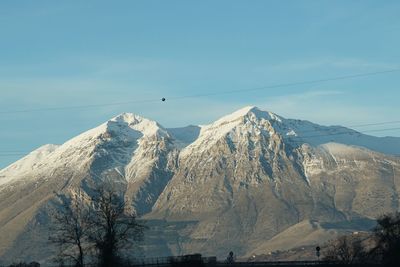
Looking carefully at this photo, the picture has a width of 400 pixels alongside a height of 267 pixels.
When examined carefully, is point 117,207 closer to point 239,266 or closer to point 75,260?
point 75,260

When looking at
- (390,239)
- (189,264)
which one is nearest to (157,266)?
(189,264)

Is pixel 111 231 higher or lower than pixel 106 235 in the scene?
higher

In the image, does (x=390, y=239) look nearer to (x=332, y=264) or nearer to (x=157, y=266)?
(x=332, y=264)

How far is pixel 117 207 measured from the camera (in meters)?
152

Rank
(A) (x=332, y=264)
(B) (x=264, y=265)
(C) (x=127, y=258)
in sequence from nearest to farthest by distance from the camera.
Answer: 1. (C) (x=127, y=258)
2. (A) (x=332, y=264)
3. (B) (x=264, y=265)

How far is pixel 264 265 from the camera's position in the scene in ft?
625

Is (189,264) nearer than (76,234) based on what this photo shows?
No

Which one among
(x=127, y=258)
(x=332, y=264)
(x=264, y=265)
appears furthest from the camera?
(x=264, y=265)

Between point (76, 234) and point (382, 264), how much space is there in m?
60.9

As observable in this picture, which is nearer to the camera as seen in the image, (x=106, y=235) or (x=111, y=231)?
(x=106, y=235)

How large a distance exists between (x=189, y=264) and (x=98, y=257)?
879 inches

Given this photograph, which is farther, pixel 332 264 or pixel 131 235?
pixel 332 264

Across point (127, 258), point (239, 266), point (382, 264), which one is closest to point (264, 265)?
point (239, 266)

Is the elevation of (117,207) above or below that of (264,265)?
above
